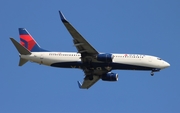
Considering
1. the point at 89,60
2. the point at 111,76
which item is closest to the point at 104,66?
the point at 89,60

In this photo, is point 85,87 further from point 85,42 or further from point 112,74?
point 85,42

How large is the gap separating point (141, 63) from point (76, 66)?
37.9 feet

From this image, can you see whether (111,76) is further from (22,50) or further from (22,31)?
(22,31)

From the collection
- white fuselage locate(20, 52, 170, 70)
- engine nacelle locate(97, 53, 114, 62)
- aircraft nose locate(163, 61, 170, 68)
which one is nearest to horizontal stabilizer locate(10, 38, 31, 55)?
white fuselage locate(20, 52, 170, 70)

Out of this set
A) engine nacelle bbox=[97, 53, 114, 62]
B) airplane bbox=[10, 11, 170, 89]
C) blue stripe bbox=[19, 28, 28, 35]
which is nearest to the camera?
engine nacelle bbox=[97, 53, 114, 62]

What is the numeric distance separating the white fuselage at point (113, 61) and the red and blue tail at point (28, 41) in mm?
3434

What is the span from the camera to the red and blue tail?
267ft

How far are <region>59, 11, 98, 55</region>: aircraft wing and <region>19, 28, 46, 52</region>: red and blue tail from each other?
11.0 metres

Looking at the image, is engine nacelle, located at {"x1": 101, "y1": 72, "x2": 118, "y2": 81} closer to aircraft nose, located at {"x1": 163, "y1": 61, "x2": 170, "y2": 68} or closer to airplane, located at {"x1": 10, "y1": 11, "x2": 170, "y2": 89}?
airplane, located at {"x1": 10, "y1": 11, "x2": 170, "y2": 89}

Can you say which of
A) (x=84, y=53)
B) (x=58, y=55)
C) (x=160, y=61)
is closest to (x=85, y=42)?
(x=84, y=53)

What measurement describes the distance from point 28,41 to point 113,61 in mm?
18576

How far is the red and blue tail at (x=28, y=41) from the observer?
81438 mm

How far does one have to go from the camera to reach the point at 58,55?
254 ft

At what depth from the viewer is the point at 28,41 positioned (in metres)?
83.5
